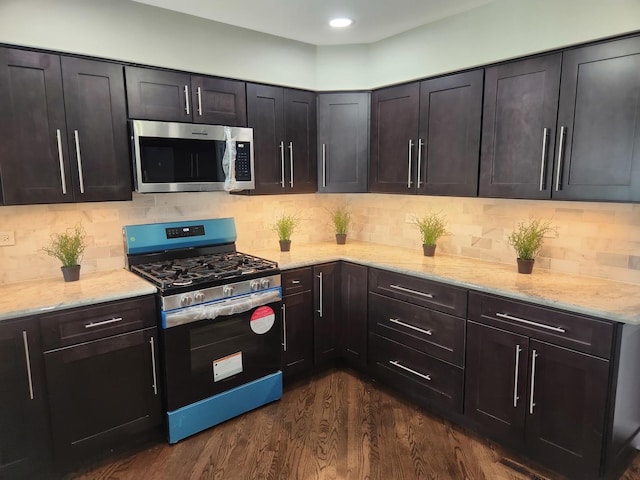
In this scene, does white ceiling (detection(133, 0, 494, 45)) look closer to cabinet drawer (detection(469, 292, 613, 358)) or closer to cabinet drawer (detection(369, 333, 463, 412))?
cabinet drawer (detection(469, 292, 613, 358))

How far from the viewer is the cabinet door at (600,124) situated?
197 cm

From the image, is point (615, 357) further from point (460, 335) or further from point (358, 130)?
point (358, 130)

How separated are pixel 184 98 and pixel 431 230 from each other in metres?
1.98

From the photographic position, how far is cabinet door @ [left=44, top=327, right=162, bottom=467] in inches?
82.0

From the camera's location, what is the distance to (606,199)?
6.81 ft

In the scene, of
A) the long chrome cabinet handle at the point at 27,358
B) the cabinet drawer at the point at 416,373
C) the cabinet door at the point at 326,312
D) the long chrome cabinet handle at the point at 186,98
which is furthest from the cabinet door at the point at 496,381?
the long chrome cabinet handle at the point at 27,358

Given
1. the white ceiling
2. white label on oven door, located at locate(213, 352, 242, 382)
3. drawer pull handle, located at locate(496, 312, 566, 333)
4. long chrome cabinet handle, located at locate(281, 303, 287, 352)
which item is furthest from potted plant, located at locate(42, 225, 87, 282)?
drawer pull handle, located at locate(496, 312, 566, 333)

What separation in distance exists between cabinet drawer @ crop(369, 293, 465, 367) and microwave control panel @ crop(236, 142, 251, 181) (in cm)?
126

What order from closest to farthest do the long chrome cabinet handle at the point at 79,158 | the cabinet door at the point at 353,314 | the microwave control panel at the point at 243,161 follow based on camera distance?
the long chrome cabinet handle at the point at 79,158
the microwave control panel at the point at 243,161
the cabinet door at the point at 353,314

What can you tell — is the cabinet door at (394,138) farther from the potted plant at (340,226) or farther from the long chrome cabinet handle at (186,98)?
the long chrome cabinet handle at (186,98)

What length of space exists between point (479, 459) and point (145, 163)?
8.60ft

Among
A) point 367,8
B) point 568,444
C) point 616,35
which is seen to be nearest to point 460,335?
point 568,444

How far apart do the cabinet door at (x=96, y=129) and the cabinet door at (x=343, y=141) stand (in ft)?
4.89

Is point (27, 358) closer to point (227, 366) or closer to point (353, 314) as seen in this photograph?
point (227, 366)
